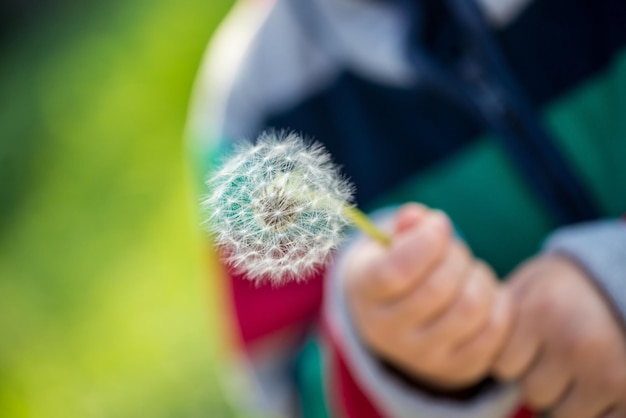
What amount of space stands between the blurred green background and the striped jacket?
1.47 ft

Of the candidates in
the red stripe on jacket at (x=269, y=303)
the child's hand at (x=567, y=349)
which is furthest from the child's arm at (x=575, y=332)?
the red stripe on jacket at (x=269, y=303)

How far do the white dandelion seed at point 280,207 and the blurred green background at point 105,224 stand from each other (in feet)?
2.35

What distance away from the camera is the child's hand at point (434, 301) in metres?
0.35

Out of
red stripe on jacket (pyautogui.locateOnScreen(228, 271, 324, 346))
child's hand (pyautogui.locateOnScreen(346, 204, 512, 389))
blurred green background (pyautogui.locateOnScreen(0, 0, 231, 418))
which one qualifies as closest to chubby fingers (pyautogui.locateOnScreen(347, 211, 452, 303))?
child's hand (pyautogui.locateOnScreen(346, 204, 512, 389))

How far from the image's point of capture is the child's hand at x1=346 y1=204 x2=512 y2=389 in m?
0.35

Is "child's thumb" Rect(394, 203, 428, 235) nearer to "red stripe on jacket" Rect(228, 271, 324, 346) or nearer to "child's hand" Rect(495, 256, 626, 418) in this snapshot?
"child's hand" Rect(495, 256, 626, 418)

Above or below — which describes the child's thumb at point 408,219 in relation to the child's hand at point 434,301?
above

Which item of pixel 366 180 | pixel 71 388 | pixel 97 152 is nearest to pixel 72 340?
pixel 71 388

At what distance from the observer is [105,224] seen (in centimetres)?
135

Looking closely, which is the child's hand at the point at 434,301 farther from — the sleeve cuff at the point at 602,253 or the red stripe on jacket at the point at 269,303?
the red stripe on jacket at the point at 269,303

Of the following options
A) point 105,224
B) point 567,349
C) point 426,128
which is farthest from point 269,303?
point 105,224

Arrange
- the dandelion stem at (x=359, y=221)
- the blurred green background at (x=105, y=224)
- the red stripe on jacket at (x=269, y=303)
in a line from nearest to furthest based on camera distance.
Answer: the dandelion stem at (x=359, y=221)
the red stripe on jacket at (x=269, y=303)
the blurred green background at (x=105, y=224)

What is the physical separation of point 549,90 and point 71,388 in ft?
2.92

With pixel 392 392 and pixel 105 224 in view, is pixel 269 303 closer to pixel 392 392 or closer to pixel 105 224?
pixel 392 392
